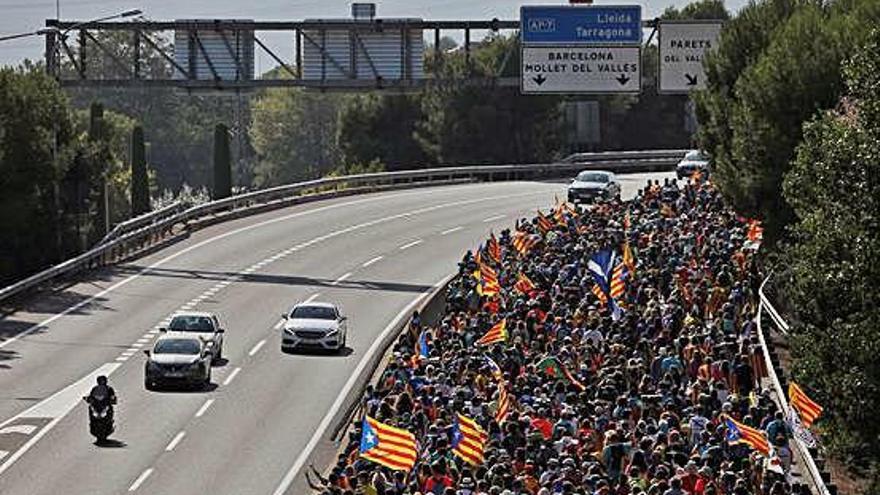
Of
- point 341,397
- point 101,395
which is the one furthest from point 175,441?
point 341,397

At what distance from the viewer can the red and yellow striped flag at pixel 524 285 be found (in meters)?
39.9

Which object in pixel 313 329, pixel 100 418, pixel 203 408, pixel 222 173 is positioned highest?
pixel 222 173

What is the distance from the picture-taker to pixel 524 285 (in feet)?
132

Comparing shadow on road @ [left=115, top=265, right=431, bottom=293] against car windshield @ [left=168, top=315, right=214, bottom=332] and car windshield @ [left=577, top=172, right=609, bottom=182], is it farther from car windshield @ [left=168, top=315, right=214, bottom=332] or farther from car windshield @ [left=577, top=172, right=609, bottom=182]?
car windshield @ [left=577, top=172, right=609, bottom=182]

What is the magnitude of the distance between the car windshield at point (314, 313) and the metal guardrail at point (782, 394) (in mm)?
9350

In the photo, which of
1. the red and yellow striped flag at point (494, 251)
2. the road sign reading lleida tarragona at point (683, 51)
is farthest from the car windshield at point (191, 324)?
the road sign reading lleida tarragona at point (683, 51)

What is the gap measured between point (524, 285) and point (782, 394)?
8466 millimetres

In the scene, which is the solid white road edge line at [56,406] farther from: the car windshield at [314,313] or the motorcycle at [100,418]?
the car windshield at [314,313]

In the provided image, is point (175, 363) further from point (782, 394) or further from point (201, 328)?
point (782, 394)

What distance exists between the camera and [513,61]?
112 m

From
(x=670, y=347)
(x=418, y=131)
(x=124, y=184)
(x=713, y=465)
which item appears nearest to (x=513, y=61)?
(x=418, y=131)

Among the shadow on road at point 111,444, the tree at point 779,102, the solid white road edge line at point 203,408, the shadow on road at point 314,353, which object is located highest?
the tree at point 779,102

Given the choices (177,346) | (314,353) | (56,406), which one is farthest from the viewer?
(314,353)

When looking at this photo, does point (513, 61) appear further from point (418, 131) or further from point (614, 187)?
point (614, 187)
